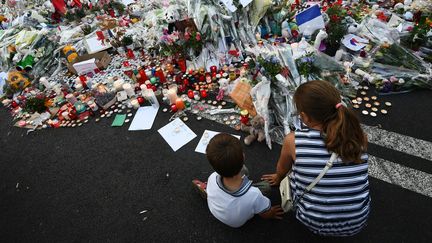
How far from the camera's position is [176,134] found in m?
3.23

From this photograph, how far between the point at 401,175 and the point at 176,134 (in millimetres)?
2473

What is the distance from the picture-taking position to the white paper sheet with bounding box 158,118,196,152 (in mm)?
3113

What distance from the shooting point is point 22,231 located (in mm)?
2605

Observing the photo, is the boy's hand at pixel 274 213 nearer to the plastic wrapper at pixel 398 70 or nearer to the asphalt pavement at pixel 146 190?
the asphalt pavement at pixel 146 190

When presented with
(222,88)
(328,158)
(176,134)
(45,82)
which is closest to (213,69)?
(222,88)

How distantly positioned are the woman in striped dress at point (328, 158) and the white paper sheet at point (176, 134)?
1625mm

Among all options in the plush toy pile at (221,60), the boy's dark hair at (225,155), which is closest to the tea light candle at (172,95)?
the plush toy pile at (221,60)

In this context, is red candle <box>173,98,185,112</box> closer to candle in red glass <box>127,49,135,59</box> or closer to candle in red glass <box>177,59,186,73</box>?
candle in red glass <box>177,59,186,73</box>

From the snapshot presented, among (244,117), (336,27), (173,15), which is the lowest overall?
(244,117)

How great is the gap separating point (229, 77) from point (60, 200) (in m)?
2.62

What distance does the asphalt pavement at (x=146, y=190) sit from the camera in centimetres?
221

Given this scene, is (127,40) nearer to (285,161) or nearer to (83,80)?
(83,80)

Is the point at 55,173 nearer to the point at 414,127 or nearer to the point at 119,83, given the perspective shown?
the point at 119,83

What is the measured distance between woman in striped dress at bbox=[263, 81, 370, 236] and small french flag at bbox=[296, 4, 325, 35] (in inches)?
107
